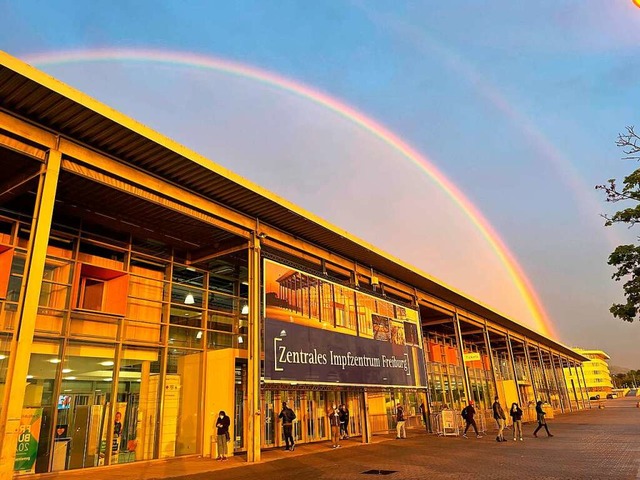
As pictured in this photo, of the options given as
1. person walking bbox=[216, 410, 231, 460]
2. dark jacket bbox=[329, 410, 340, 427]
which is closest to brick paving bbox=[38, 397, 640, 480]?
person walking bbox=[216, 410, 231, 460]

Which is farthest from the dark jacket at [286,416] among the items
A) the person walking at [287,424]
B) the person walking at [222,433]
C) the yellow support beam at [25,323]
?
the yellow support beam at [25,323]

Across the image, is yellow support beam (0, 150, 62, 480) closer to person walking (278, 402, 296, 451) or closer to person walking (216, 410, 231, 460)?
person walking (216, 410, 231, 460)

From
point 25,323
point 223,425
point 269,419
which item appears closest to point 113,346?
point 223,425

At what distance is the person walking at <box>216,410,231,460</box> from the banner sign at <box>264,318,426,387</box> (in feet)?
6.70

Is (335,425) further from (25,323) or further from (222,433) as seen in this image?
(25,323)

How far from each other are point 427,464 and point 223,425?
6268 millimetres

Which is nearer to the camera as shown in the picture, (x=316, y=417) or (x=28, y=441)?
(x=28, y=441)

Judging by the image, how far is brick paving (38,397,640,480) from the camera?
10750mm

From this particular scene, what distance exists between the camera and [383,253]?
21.3 m

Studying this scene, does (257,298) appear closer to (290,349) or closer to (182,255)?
(290,349)

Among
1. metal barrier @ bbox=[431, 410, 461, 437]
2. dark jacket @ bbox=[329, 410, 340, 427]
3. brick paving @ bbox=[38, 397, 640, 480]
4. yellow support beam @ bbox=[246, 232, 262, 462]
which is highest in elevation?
yellow support beam @ bbox=[246, 232, 262, 462]

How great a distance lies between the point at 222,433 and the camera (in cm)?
1460

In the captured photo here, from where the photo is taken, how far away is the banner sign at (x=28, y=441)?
11422 mm

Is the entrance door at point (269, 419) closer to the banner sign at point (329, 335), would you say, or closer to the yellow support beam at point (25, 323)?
the banner sign at point (329, 335)
